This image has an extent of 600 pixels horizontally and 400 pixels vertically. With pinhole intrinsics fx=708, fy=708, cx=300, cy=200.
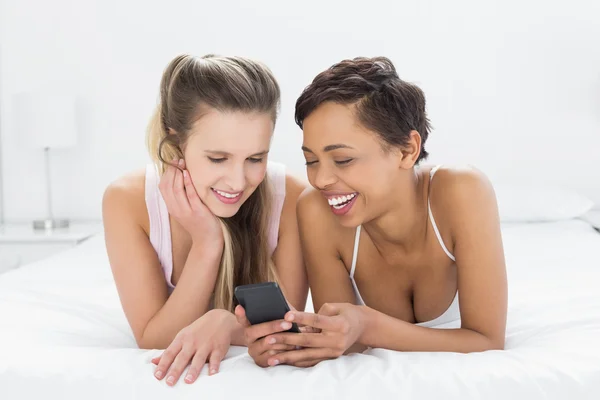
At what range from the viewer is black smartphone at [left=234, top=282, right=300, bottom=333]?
1226 mm

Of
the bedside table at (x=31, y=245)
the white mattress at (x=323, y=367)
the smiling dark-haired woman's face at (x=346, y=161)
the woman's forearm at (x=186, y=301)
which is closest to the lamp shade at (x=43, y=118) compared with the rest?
the bedside table at (x=31, y=245)

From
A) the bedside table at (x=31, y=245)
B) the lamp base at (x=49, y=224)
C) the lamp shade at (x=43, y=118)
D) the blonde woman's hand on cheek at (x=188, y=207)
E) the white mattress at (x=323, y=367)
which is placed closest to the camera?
the white mattress at (x=323, y=367)

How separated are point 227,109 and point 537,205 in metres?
2.24

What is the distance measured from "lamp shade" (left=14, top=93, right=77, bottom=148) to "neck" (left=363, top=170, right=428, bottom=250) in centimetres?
242

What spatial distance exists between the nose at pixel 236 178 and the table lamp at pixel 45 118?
238 centimetres

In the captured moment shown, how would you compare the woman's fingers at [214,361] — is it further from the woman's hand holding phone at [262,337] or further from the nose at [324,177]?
the nose at [324,177]

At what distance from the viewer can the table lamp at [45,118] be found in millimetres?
3660

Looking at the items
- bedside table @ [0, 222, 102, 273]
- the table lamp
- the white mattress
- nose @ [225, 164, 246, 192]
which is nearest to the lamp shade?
the table lamp

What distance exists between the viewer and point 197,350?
4.40ft

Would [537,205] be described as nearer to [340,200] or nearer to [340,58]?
[340,58]

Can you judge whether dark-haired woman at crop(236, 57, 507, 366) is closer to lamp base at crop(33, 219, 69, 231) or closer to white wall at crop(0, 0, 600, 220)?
white wall at crop(0, 0, 600, 220)

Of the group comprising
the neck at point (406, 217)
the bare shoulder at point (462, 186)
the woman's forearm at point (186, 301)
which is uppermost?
the bare shoulder at point (462, 186)

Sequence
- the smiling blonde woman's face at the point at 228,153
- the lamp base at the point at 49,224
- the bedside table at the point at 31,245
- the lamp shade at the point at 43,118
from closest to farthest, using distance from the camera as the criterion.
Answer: the smiling blonde woman's face at the point at 228,153
the bedside table at the point at 31,245
the lamp shade at the point at 43,118
the lamp base at the point at 49,224

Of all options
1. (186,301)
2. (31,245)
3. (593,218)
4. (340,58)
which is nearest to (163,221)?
(186,301)
